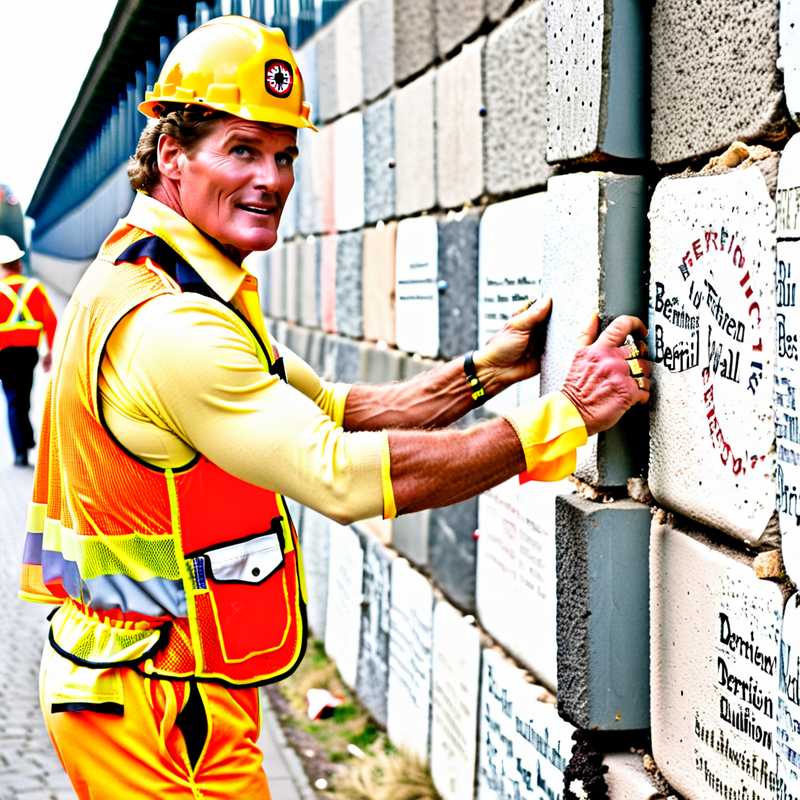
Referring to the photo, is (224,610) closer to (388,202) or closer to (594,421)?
(594,421)

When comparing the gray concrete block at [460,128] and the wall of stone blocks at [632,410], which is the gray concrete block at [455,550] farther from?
the gray concrete block at [460,128]

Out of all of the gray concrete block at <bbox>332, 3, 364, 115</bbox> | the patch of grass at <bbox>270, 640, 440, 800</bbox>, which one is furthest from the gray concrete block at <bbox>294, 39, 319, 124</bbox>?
the patch of grass at <bbox>270, 640, 440, 800</bbox>

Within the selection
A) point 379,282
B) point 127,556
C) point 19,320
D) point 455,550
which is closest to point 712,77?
point 127,556

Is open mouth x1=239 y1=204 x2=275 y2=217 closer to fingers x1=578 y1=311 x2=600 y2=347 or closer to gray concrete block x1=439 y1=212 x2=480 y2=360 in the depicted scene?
fingers x1=578 y1=311 x2=600 y2=347

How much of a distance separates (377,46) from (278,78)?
2481 millimetres

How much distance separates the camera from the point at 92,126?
832 inches

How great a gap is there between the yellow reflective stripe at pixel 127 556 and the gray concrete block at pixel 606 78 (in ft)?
4.18

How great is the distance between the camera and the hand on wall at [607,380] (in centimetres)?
211

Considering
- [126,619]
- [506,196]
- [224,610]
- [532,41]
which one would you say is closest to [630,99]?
[532,41]

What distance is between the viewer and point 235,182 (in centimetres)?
227

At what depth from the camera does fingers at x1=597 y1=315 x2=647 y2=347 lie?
2.20 meters

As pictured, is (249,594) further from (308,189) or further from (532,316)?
(308,189)

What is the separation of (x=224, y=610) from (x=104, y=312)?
0.65 m

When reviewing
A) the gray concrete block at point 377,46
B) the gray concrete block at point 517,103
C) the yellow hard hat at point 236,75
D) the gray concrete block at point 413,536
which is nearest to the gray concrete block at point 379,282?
the gray concrete block at point 377,46
